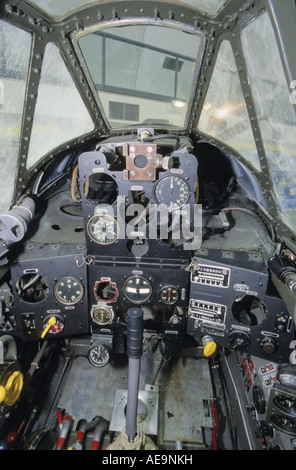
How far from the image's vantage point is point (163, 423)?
315 cm

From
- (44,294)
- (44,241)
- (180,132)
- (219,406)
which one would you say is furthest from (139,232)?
(219,406)

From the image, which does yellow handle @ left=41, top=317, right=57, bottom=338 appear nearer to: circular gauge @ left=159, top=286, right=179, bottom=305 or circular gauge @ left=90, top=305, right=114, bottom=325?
circular gauge @ left=90, top=305, right=114, bottom=325

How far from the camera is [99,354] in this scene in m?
3.09

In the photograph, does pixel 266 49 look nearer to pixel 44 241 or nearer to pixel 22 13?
pixel 22 13

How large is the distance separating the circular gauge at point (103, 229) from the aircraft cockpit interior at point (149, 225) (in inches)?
0.5

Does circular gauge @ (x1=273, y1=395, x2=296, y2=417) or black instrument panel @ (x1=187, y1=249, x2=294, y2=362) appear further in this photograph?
black instrument panel @ (x1=187, y1=249, x2=294, y2=362)

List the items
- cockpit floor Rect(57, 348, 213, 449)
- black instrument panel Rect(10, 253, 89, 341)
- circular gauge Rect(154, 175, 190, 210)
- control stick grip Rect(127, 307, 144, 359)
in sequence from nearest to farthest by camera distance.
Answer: control stick grip Rect(127, 307, 144, 359)
circular gauge Rect(154, 175, 190, 210)
black instrument panel Rect(10, 253, 89, 341)
cockpit floor Rect(57, 348, 213, 449)

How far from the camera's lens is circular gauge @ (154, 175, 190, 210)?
2.58 m

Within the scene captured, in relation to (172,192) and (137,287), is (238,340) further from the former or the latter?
(172,192)

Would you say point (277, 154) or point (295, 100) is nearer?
point (295, 100)

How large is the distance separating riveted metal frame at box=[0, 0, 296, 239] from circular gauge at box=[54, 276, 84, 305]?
1.12m

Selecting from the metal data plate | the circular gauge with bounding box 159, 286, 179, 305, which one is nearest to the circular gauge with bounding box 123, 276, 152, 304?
the circular gauge with bounding box 159, 286, 179, 305

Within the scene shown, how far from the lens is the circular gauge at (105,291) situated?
2953mm

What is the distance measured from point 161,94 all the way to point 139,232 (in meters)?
1.69
